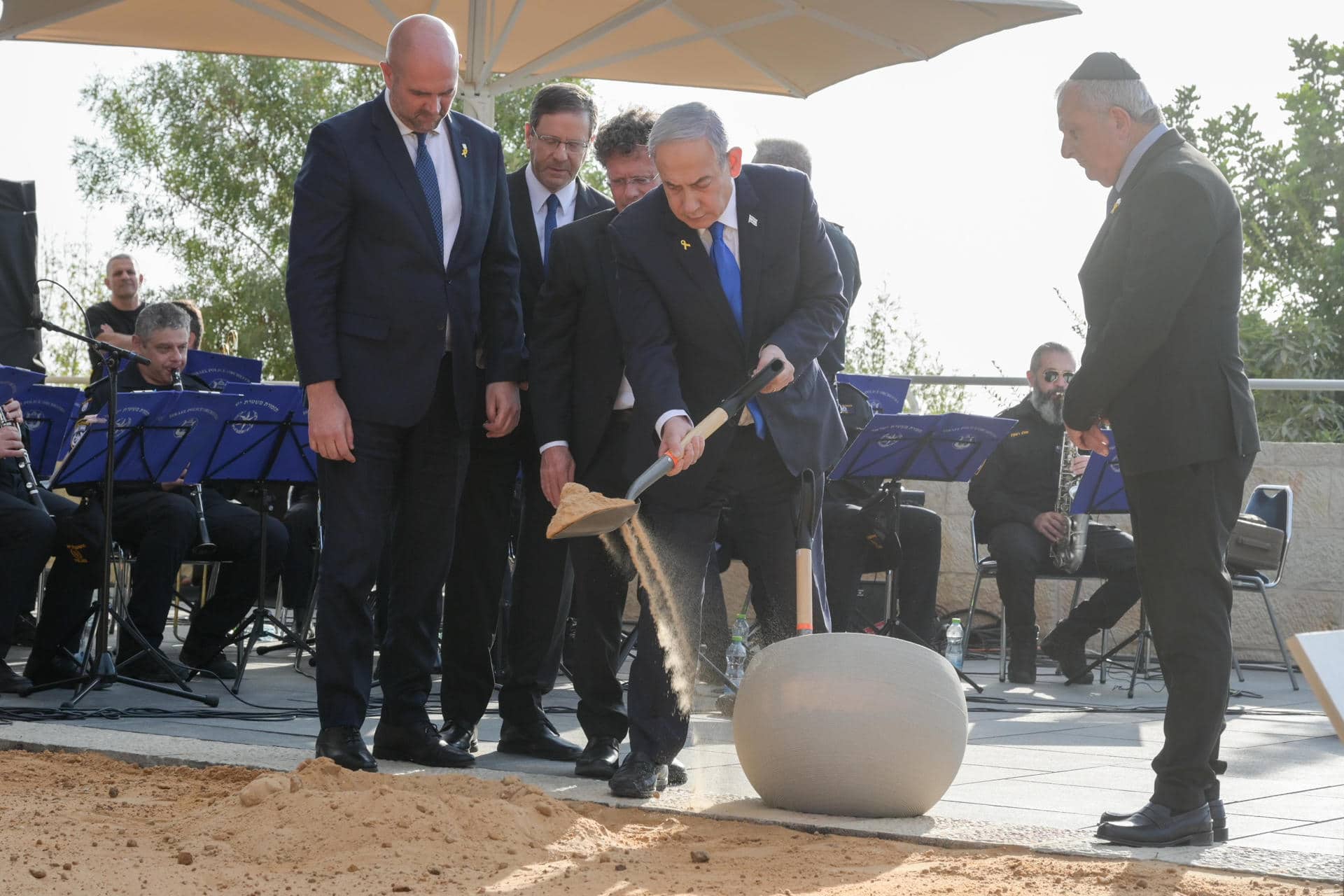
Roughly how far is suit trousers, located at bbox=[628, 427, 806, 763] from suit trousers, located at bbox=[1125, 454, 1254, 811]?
971mm

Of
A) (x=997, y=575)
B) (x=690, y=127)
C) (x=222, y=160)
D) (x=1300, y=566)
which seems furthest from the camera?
(x=222, y=160)

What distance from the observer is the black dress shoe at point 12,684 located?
686 cm

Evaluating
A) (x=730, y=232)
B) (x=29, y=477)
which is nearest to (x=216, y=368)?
(x=29, y=477)

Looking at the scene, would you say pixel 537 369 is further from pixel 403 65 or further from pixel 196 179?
pixel 196 179

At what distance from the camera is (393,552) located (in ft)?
16.5

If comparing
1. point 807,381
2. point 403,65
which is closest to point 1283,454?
point 807,381

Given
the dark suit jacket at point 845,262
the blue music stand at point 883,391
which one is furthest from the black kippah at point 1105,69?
the blue music stand at point 883,391

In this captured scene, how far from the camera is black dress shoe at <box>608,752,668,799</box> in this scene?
14.0 ft

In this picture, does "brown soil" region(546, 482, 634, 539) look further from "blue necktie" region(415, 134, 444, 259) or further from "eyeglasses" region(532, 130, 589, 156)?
"eyeglasses" region(532, 130, 589, 156)

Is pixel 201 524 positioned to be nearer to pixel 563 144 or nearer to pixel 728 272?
pixel 563 144

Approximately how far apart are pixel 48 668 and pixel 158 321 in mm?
1889

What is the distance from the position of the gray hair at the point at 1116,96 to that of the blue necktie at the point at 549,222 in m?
1.96

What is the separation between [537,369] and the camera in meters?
4.91

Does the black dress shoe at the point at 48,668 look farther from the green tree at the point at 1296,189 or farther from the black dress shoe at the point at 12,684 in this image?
the green tree at the point at 1296,189
